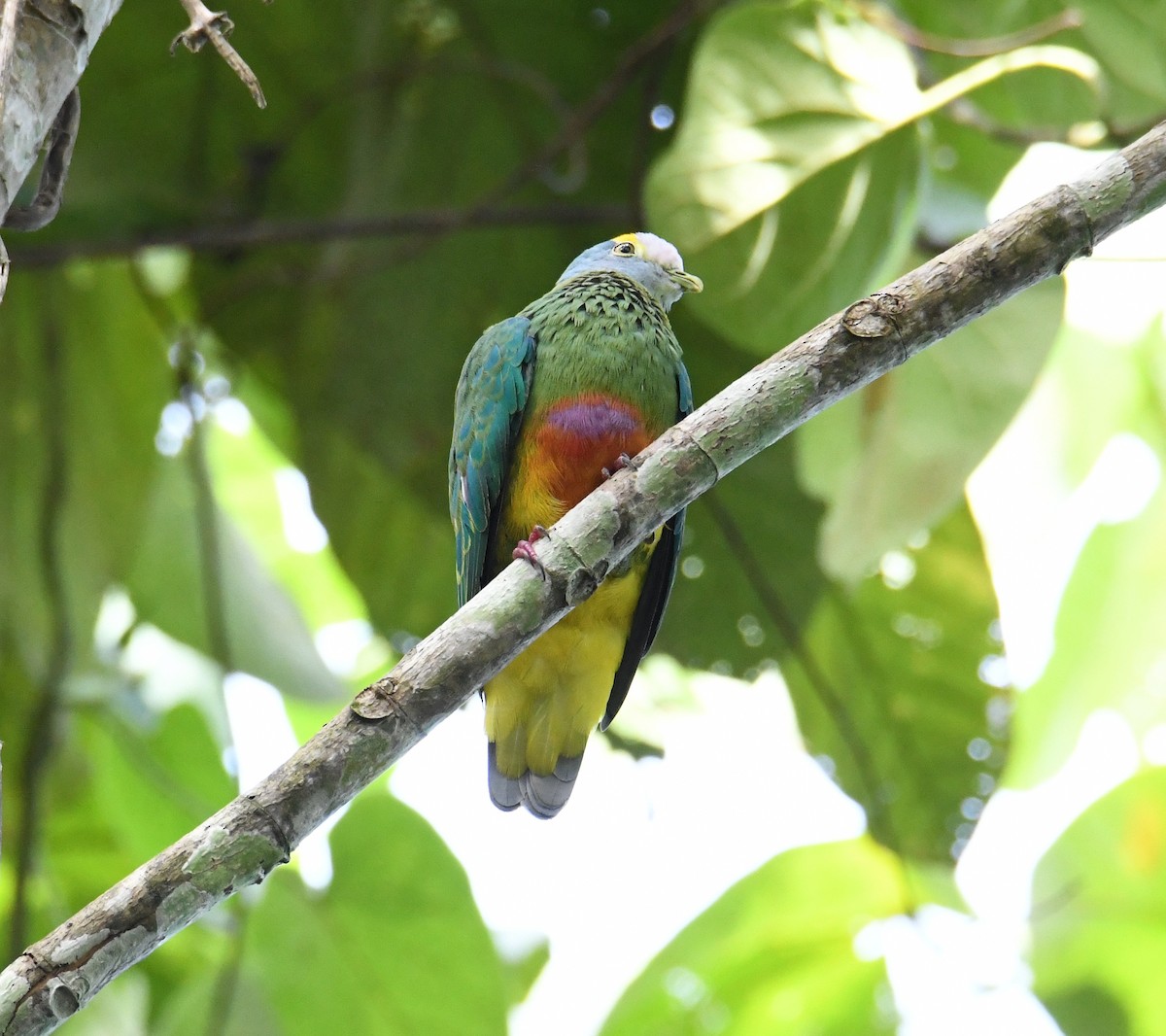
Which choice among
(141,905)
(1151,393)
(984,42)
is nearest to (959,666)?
(1151,393)

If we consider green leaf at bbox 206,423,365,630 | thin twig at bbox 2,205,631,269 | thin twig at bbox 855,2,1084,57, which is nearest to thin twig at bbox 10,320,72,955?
thin twig at bbox 2,205,631,269

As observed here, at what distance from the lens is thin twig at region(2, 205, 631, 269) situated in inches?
117

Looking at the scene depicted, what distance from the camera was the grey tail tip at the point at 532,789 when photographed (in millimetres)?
2494

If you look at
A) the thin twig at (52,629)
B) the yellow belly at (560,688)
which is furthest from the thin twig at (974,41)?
the thin twig at (52,629)

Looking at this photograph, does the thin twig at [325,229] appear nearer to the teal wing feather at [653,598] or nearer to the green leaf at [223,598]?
the green leaf at [223,598]

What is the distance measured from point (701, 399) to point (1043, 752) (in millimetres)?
1401

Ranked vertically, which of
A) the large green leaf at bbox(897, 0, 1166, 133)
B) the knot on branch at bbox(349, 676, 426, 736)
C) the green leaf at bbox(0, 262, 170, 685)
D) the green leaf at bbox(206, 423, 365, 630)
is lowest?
the knot on branch at bbox(349, 676, 426, 736)

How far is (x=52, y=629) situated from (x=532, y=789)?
120 centimetres

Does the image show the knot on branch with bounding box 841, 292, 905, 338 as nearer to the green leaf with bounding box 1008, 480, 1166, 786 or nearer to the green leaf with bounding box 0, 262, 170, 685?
the green leaf with bounding box 0, 262, 170, 685

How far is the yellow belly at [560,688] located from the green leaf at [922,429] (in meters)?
0.45

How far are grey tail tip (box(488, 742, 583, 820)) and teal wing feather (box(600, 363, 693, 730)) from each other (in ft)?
0.42

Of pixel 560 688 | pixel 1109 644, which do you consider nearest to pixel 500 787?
pixel 560 688

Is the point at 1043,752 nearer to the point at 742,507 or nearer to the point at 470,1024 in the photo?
the point at 742,507

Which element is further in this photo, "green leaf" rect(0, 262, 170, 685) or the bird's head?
"green leaf" rect(0, 262, 170, 685)
